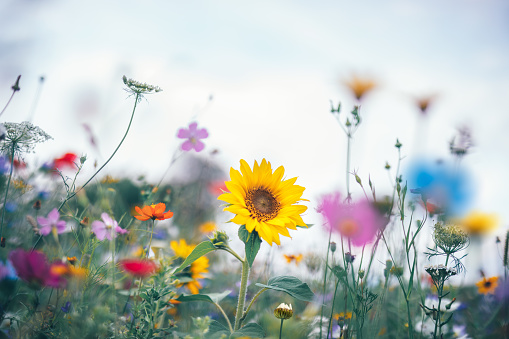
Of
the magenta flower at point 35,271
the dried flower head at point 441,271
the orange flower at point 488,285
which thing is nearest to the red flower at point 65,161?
the magenta flower at point 35,271

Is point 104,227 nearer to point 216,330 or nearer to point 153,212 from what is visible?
point 153,212

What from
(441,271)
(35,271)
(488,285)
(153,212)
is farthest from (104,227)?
(488,285)

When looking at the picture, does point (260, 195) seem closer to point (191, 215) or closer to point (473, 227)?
point (473, 227)

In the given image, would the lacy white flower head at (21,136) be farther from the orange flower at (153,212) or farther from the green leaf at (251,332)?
the green leaf at (251,332)

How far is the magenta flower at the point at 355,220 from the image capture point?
1.73m

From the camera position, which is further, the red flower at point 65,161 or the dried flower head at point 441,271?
the red flower at point 65,161

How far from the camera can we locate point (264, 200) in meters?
1.65

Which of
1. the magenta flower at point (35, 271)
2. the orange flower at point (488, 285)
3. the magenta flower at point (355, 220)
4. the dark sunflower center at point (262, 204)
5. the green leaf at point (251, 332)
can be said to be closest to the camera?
the magenta flower at point (35, 271)

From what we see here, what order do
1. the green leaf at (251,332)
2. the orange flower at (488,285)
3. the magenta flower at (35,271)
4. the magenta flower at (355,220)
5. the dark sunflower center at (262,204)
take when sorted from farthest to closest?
the orange flower at (488,285) < the magenta flower at (355,220) < the dark sunflower center at (262,204) < the green leaf at (251,332) < the magenta flower at (35,271)

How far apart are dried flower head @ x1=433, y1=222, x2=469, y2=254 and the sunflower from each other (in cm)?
62

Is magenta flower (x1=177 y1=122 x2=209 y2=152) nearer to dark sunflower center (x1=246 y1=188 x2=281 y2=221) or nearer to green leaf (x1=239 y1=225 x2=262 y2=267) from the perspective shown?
dark sunflower center (x1=246 y1=188 x2=281 y2=221)

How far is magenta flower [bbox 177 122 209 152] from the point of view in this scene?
2279mm

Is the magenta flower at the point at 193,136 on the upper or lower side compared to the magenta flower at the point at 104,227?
upper

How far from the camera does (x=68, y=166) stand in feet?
7.71
